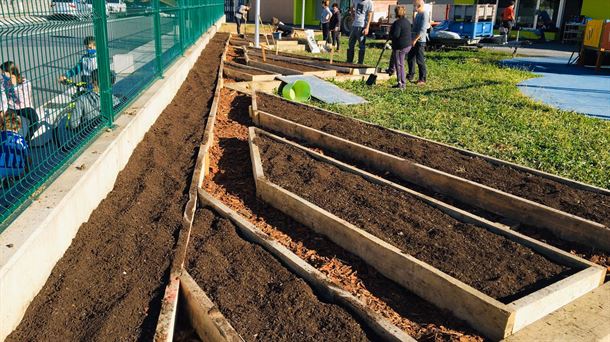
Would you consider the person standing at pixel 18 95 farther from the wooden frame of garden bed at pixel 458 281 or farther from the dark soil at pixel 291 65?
the dark soil at pixel 291 65

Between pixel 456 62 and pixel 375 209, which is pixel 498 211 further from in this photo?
pixel 456 62

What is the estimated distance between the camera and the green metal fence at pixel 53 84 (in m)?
3.54

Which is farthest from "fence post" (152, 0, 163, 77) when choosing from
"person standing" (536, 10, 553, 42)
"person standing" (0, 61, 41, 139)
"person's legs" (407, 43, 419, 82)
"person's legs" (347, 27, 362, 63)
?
"person standing" (536, 10, 553, 42)

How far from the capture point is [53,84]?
435 centimetres

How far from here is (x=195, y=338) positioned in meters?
3.22

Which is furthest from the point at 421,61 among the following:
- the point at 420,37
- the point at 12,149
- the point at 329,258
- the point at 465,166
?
the point at 12,149

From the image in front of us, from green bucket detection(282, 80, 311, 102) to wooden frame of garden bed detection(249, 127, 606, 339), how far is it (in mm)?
5383

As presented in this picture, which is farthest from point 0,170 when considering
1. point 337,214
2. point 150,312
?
point 337,214

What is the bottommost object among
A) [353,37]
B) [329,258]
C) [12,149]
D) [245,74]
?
[329,258]

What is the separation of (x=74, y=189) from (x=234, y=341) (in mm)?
1941

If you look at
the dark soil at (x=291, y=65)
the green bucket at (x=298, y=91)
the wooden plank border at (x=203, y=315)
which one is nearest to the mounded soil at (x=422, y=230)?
the wooden plank border at (x=203, y=315)

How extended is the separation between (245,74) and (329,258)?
806 centimetres

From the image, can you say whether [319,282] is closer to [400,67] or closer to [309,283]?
[309,283]

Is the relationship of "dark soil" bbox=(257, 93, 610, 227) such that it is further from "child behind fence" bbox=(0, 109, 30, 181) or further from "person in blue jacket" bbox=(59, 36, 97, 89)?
"child behind fence" bbox=(0, 109, 30, 181)
